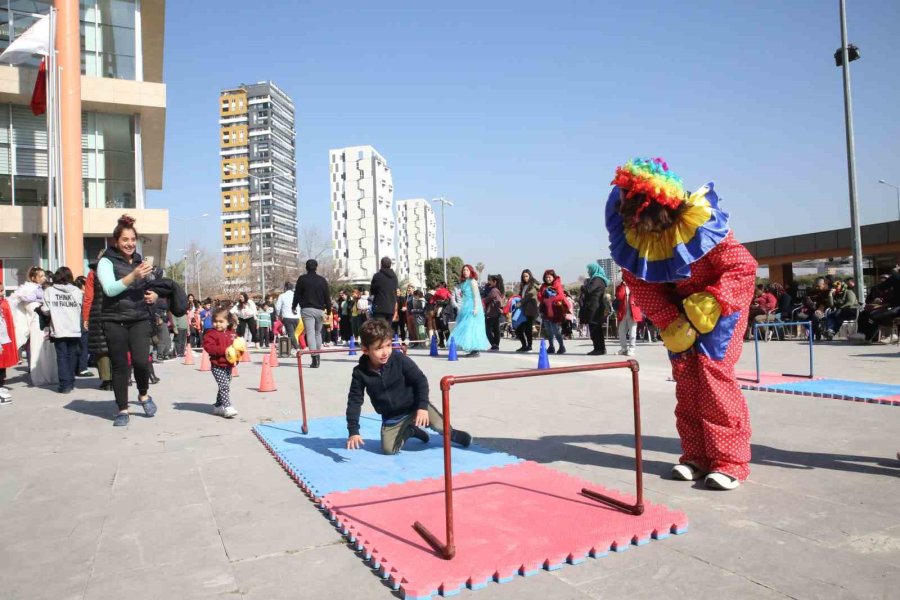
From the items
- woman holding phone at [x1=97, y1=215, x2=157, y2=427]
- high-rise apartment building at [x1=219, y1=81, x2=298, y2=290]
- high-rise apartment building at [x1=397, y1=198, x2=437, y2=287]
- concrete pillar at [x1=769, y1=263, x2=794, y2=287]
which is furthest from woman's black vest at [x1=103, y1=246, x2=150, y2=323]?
high-rise apartment building at [x1=397, y1=198, x2=437, y2=287]

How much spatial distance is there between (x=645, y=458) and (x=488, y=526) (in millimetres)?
2014

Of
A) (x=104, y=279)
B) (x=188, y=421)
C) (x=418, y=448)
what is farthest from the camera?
(x=188, y=421)

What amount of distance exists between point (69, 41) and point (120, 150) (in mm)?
4200

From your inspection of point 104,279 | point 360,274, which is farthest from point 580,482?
point 360,274

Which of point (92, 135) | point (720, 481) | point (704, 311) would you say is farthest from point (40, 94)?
point (720, 481)

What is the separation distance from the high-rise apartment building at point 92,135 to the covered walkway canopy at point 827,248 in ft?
106

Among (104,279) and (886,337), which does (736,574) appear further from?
(886,337)

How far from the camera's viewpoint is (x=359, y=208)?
119000mm

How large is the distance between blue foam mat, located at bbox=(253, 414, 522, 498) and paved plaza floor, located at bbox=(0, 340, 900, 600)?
0.22 meters

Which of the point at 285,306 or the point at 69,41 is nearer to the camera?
the point at 285,306

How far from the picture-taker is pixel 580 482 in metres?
4.40

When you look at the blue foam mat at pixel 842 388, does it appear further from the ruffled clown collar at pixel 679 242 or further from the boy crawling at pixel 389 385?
the boy crawling at pixel 389 385

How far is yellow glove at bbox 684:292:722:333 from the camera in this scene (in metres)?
4.18

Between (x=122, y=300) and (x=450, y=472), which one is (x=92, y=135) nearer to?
(x=122, y=300)
